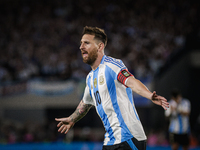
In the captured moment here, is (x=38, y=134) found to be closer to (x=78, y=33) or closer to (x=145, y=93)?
(x=78, y=33)

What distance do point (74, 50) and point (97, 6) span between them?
234 inches

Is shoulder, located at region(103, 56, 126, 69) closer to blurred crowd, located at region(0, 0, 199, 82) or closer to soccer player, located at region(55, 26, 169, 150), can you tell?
soccer player, located at region(55, 26, 169, 150)

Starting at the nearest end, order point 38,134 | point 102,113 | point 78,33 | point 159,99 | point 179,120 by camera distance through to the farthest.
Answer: point 159,99 < point 102,113 < point 179,120 < point 38,134 < point 78,33

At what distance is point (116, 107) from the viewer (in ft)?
10.6

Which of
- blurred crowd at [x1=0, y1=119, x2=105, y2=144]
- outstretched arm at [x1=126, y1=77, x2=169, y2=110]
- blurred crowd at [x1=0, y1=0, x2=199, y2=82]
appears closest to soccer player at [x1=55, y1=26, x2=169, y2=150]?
outstretched arm at [x1=126, y1=77, x2=169, y2=110]

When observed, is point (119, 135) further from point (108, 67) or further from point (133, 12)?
point (133, 12)

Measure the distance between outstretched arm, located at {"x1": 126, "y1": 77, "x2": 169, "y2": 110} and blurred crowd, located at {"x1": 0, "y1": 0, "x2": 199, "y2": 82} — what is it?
11.0 metres

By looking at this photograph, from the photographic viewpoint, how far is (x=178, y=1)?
67.6ft

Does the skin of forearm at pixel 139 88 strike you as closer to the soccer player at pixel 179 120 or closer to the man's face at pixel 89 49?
the man's face at pixel 89 49

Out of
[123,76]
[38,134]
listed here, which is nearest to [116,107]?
[123,76]

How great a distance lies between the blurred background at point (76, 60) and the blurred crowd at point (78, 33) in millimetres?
58

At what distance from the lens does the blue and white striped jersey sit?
321 centimetres

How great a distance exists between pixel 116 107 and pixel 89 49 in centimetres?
81

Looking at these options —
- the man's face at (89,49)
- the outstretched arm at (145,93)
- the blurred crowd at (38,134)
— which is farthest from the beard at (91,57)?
the blurred crowd at (38,134)
